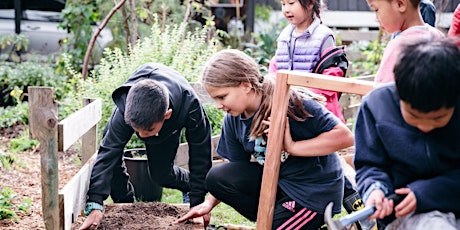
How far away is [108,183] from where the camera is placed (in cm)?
436

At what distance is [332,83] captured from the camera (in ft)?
10.8

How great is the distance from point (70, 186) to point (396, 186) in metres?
1.88

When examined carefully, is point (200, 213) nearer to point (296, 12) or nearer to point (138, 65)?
point (296, 12)

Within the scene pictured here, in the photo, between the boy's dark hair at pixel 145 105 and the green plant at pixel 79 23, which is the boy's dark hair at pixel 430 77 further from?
the green plant at pixel 79 23

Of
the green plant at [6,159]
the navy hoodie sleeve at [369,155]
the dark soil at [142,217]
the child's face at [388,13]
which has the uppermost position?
the child's face at [388,13]

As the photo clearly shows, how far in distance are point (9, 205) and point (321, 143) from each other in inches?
98.1

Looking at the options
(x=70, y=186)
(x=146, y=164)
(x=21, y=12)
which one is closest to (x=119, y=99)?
(x=70, y=186)

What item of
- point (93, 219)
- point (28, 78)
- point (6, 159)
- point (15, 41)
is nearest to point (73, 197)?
point (93, 219)

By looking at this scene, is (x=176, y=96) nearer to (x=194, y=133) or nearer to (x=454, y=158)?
(x=194, y=133)

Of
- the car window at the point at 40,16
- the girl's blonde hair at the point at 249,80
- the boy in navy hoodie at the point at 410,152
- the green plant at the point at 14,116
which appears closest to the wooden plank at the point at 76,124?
the girl's blonde hair at the point at 249,80

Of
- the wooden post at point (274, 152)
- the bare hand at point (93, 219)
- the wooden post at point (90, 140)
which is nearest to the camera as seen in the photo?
the wooden post at point (274, 152)

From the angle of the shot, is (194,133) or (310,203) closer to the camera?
(310,203)

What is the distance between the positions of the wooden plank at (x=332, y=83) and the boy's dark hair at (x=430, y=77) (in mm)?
733

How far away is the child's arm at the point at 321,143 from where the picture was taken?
11.7 ft
